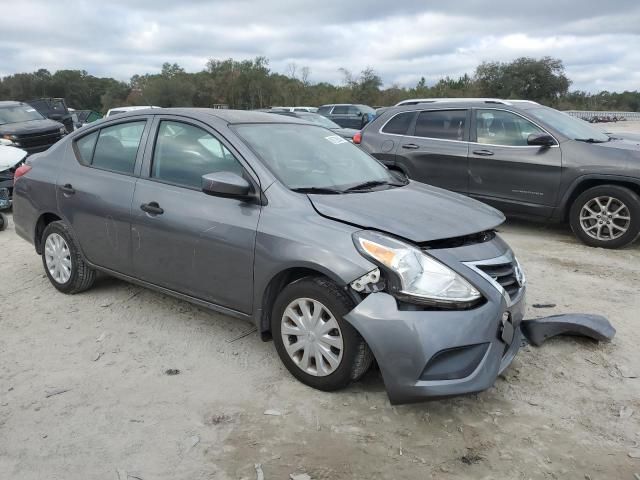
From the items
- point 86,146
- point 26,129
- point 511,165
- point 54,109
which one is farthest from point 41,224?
point 54,109

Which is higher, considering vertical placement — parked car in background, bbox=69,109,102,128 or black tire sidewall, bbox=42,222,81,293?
parked car in background, bbox=69,109,102,128

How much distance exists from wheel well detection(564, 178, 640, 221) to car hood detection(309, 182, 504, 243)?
3524 mm

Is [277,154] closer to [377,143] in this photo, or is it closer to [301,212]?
[301,212]

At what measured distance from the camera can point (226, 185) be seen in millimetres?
3416

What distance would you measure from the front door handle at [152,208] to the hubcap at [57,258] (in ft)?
3.96

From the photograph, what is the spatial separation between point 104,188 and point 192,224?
109 cm

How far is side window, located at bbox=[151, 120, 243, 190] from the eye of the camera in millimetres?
3807

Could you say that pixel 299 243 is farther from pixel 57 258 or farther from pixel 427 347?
pixel 57 258

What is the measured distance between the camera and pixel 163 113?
13.9 feet

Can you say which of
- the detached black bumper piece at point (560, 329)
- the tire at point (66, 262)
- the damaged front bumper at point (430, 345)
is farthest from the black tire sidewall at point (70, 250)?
the detached black bumper piece at point (560, 329)

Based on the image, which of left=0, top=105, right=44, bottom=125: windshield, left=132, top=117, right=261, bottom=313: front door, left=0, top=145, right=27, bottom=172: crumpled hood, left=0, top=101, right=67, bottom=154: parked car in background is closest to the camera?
left=132, top=117, right=261, bottom=313: front door

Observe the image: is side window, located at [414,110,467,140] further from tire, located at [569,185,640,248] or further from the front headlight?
the front headlight

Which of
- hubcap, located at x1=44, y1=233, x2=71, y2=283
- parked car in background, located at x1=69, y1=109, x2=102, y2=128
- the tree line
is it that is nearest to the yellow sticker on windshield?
hubcap, located at x1=44, y1=233, x2=71, y2=283

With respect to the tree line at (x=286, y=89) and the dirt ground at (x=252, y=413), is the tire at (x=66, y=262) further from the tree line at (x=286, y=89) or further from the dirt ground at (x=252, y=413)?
the tree line at (x=286, y=89)
